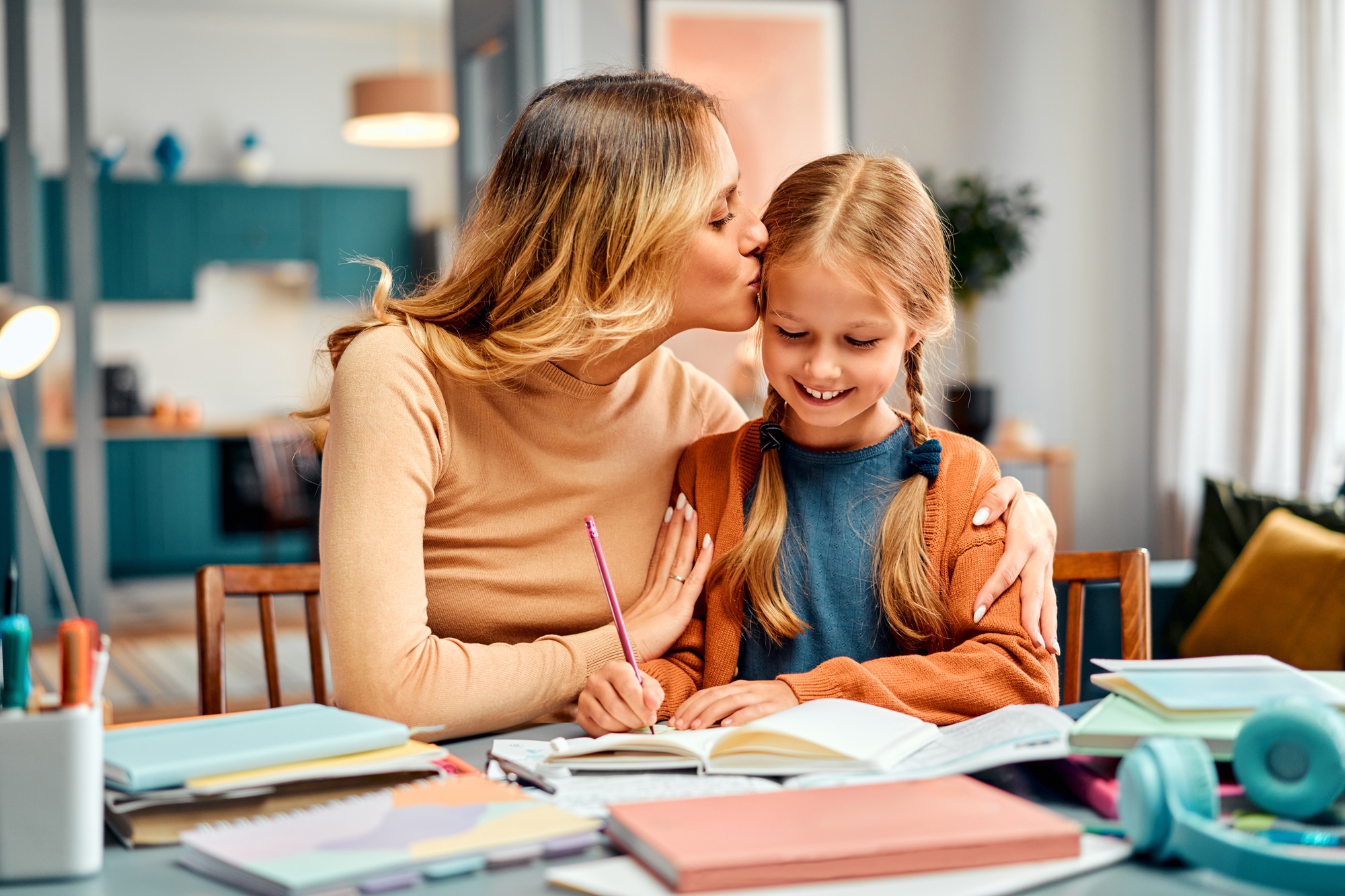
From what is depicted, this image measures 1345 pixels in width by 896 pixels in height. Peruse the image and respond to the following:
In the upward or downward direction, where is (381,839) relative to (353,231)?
downward

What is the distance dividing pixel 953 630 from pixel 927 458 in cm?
18

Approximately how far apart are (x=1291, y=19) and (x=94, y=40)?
633 centimetres

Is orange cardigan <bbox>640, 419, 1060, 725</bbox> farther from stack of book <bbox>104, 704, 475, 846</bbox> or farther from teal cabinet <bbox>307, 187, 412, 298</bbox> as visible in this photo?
teal cabinet <bbox>307, 187, 412, 298</bbox>

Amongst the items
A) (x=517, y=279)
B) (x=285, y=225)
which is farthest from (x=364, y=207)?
(x=517, y=279)

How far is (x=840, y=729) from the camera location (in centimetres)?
87

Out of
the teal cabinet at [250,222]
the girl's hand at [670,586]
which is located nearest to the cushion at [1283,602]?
the girl's hand at [670,586]

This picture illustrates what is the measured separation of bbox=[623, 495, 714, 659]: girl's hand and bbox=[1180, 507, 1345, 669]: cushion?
1.78m

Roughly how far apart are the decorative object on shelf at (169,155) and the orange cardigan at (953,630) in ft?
21.3

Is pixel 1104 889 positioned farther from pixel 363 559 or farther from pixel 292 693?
pixel 292 693

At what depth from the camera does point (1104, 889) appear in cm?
65

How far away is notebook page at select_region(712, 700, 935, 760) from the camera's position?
32.4 inches

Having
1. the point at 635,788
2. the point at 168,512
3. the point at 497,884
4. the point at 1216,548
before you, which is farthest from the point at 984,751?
the point at 168,512

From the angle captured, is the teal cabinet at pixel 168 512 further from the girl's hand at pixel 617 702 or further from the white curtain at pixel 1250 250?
the girl's hand at pixel 617 702

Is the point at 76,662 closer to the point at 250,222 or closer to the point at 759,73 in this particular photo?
the point at 759,73
